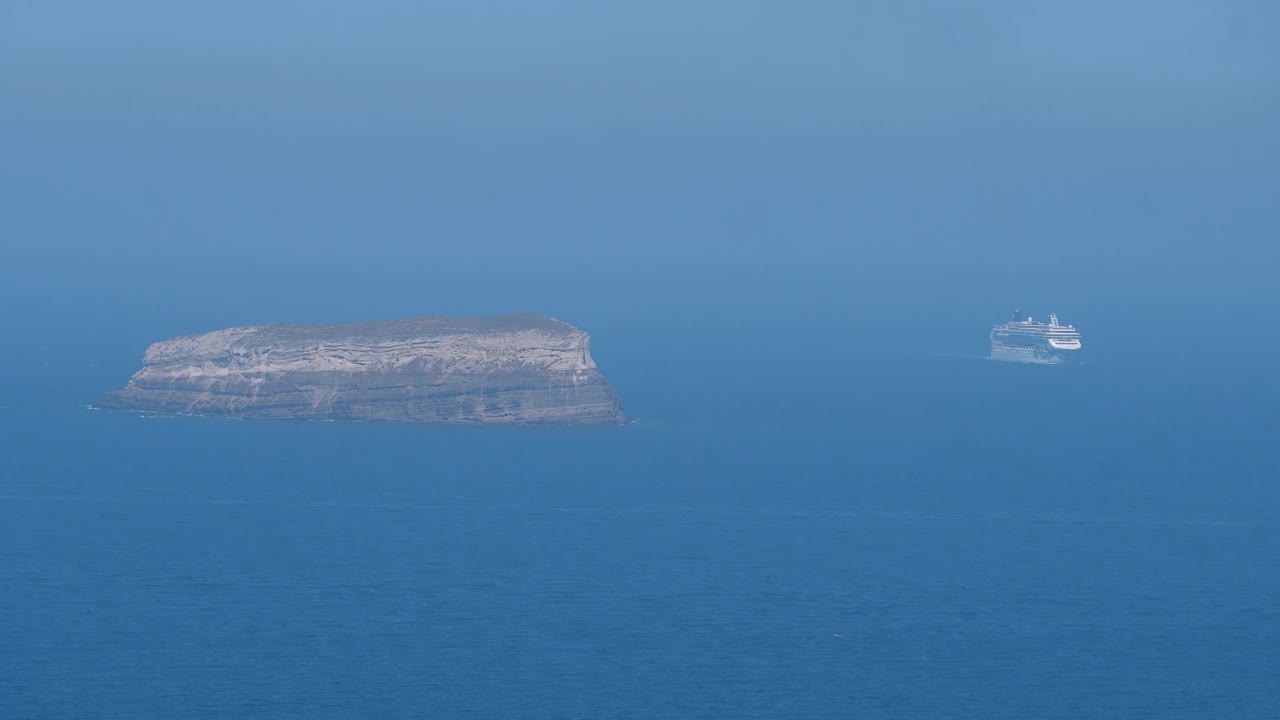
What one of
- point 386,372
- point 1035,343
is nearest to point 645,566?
point 386,372

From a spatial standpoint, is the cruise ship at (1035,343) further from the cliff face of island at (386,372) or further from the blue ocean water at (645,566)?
the cliff face of island at (386,372)

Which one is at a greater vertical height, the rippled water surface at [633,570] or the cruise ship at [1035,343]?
the cruise ship at [1035,343]

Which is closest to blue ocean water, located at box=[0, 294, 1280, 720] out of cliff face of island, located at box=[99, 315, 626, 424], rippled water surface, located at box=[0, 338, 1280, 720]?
rippled water surface, located at box=[0, 338, 1280, 720]

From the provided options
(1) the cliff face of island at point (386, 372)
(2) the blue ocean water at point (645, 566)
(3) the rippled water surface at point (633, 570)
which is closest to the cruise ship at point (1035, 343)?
(2) the blue ocean water at point (645, 566)

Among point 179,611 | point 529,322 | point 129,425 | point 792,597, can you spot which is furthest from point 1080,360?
point 179,611

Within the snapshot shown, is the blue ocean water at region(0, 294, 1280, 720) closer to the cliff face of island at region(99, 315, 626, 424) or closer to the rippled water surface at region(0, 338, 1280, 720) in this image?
the rippled water surface at region(0, 338, 1280, 720)

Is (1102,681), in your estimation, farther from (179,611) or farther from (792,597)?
(179,611)
